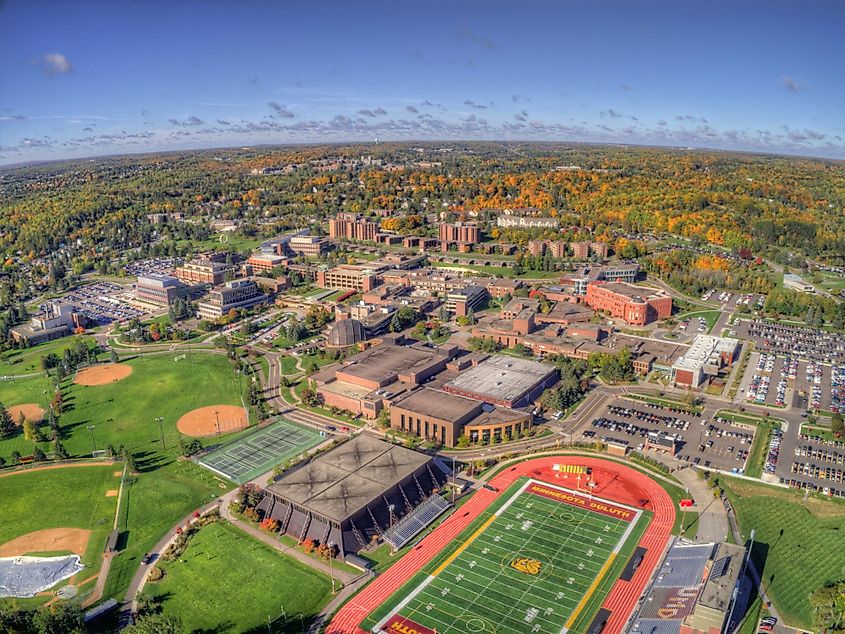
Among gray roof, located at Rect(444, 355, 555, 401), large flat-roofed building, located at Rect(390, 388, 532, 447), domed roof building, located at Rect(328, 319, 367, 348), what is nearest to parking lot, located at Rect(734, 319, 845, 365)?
gray roof, located at Rect(444, 355, 555, 401)

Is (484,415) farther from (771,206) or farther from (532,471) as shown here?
(771,206)

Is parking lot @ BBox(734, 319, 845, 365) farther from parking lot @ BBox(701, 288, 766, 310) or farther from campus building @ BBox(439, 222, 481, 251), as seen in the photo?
campus building @ BBox(439, 222, 481, 251)

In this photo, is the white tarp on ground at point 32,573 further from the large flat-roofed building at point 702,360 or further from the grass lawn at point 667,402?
the large flat-roofed building at point 702,360

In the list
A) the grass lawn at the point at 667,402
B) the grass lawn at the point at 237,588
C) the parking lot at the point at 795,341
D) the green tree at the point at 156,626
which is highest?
the green tree at the point at 156,626

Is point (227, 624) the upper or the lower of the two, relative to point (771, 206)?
lower

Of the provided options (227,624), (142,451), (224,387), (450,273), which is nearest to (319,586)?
(227,624)

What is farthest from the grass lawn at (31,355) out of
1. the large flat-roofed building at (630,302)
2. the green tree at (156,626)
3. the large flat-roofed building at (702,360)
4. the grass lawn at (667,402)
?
the large flat-roofed building at (702,360)
